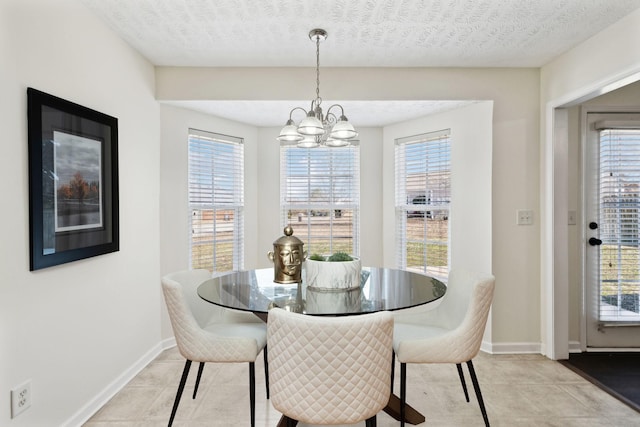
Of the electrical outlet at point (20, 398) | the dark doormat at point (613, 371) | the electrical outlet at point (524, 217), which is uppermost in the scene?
the electrical outlet at point (524, 217)

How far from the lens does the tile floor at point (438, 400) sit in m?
2.06

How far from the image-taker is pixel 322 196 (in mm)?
4043

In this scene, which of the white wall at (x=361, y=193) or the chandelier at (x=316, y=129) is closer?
the chandelier at (x=316, y=129)

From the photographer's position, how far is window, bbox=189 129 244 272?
11.1 feet

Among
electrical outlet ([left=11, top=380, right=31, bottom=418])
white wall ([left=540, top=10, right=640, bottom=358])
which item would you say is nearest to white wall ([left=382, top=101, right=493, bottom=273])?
white wall ([left=540, top=10, right=640, bottom=358])

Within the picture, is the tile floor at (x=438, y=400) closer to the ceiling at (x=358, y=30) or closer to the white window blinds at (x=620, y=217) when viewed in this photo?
the white window blinds at (x=620, y=217)

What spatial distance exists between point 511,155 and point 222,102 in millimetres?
2474

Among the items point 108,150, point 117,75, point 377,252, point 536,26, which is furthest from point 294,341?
point 377,252

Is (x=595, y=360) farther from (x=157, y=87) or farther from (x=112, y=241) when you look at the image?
(x=157, y=87)

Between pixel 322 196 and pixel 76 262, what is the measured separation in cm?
251

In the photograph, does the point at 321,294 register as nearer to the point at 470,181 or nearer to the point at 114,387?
the point at 114,387

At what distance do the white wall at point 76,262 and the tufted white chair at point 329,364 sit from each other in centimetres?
122

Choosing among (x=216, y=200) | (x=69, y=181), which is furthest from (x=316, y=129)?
(x=216, y=200)

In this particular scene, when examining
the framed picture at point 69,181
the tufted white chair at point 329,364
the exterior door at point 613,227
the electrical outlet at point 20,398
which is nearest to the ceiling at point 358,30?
the framed picture at point 69,181
